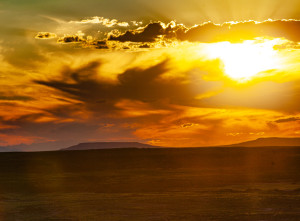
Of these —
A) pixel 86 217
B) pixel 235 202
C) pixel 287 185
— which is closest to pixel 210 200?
pixel 235 202

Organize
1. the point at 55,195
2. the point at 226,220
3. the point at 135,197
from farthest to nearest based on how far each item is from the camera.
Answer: the point at 55,195
the point at 135,197
the point at 226,220

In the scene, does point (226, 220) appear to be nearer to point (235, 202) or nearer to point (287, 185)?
point (235, 202)

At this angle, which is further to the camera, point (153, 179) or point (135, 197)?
point (153, 179)

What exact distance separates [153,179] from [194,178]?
90.9 inches

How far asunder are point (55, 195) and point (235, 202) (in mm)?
8092

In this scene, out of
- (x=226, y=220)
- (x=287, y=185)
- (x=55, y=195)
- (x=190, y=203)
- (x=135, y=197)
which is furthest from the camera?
(x=287, y=185)

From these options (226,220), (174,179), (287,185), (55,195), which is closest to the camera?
(226,220)

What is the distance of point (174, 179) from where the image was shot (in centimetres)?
2612

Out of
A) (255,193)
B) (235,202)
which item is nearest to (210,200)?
(235,202)

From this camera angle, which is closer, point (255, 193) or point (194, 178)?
point (255, 193)

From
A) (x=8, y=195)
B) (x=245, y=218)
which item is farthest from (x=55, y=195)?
(x=245, y=218)

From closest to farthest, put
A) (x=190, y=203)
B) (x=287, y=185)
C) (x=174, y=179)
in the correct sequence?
(x=190, y=203) < (x=287, y=185) < (x=174, y=179)

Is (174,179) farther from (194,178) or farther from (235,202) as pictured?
(235,202)

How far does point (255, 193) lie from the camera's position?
19.8 meters
